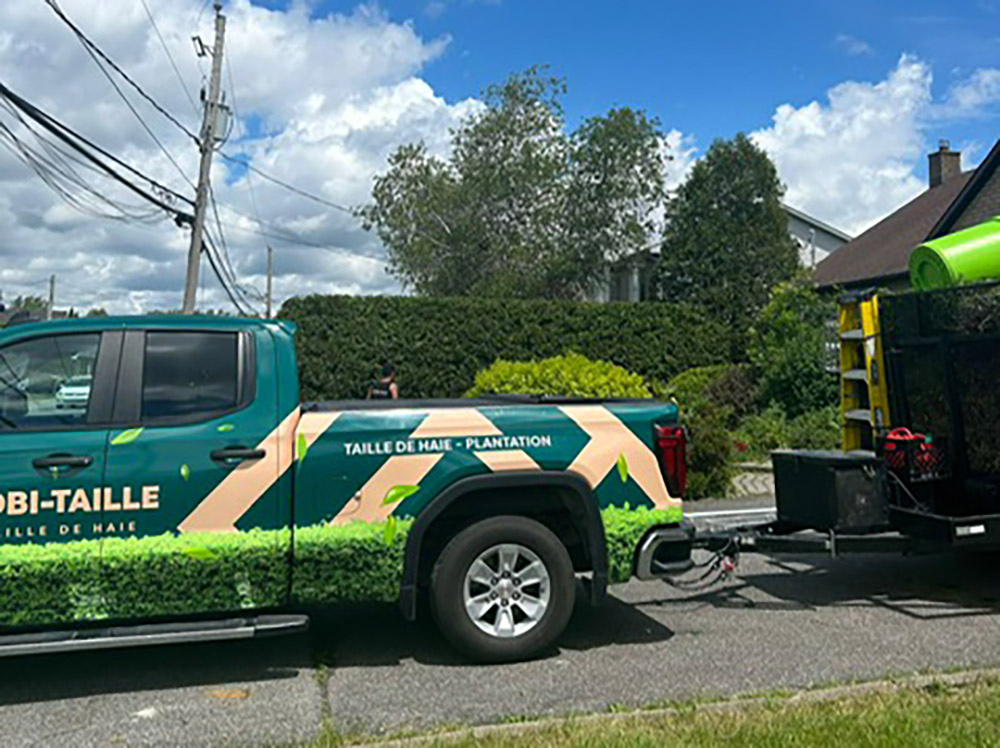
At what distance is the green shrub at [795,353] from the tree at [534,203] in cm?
997

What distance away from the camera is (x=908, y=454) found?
6445 mm

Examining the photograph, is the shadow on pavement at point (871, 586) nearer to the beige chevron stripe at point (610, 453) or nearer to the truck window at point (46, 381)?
the beige chevron stripe at point (610, 453)

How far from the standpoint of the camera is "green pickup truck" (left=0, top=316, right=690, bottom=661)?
4.61 meters

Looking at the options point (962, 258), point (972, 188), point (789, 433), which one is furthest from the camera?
point (972, 188)

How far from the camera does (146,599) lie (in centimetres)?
470

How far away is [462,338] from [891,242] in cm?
1414

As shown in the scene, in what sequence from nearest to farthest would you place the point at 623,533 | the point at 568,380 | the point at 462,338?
the point at 623,533 < the point at 568,380 < the point at 462,338

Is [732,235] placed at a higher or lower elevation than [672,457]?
higher

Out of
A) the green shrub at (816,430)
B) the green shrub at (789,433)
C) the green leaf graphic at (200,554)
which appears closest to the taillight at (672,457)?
the green leaf graphic at (200,554)

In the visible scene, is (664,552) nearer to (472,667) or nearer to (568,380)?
(472,667)

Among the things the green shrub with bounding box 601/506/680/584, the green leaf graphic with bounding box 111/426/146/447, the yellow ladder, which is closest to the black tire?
the green shrub with bounding box 601/506/680/584

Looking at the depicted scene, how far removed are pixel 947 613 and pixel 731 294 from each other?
19.6m

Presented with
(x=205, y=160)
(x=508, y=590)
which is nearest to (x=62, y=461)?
(x=508, y=590)

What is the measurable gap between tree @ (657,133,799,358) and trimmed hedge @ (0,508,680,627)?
21.2 meters
